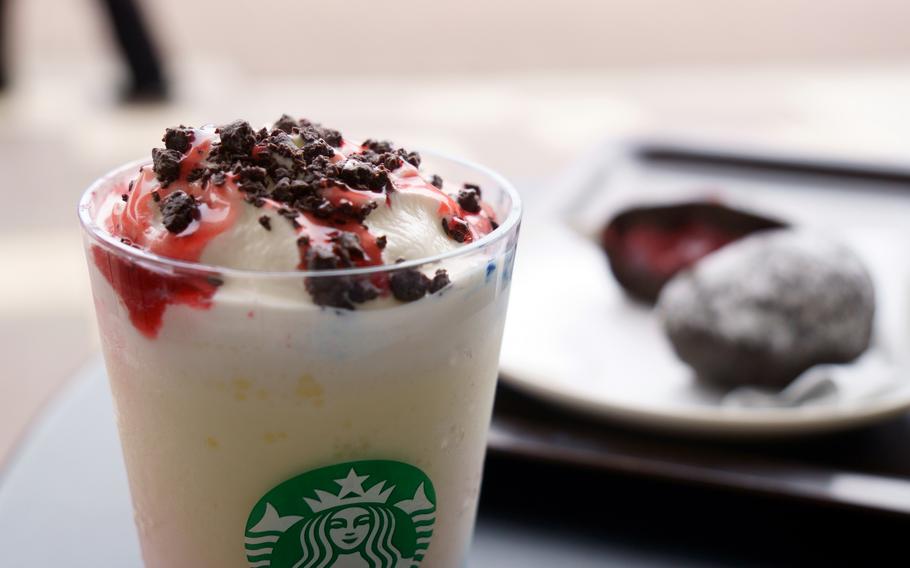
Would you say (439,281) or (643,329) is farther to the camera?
(643,329)

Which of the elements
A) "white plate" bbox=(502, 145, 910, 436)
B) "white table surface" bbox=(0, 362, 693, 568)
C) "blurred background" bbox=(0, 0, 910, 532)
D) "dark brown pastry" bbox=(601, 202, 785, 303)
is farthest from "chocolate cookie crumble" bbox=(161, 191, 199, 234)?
"blurred background" bbox=(0, 0, 910, 532)

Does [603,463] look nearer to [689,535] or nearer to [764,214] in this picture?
[689,535]

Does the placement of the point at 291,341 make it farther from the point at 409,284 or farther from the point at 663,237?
the point at 663,237

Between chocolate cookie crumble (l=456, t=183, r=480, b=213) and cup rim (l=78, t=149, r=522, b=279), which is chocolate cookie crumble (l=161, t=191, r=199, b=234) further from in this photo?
chocolate cookie crumble (l=456, t=183, r=480, b=213)

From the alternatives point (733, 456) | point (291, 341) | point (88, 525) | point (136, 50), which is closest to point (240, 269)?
point (291, 341)

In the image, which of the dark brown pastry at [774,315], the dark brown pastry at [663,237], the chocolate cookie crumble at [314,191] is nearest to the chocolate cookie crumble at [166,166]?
the chocolate cookie crumble at [314,191]

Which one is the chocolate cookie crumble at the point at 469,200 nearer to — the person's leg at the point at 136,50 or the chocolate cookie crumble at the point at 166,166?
the chocolate cookie crumble at the point at 166,166
